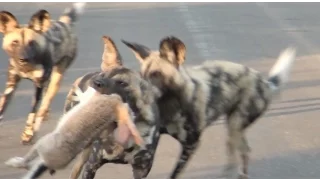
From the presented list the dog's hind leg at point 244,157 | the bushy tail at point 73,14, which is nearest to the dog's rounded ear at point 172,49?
the dog's hind leg at point 244,157

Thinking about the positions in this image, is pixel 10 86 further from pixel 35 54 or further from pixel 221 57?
pixel 221 57

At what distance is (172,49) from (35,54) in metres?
1.97

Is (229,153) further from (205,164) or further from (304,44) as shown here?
(304,44)

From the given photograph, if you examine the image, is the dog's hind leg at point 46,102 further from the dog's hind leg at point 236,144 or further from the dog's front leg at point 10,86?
the dog's hind leg at point 236,144

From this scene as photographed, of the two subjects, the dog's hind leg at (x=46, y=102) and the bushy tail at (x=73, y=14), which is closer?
the dog's hind leg at (x=46, y=102)

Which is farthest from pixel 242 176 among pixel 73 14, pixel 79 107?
pixel 73 14

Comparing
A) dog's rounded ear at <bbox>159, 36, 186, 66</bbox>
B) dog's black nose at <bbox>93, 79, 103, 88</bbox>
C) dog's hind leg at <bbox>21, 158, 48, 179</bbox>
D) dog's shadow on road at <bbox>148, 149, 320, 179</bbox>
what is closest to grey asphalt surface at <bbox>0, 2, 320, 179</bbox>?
dog's shadow on road at <bbox>148, 149, 320, 179</bbox>

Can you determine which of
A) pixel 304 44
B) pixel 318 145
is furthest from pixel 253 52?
pixel 318 145

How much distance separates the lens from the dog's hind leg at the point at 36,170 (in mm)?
3864

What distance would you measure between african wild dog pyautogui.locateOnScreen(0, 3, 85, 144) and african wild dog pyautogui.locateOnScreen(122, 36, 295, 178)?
169cm

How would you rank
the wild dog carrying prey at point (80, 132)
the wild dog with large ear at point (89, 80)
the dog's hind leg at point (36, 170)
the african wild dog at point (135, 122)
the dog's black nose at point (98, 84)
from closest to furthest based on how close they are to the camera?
the dog's hind leg at point (36, 170)
the wild dog carrying prey at point (80, 132)
the dog's black nose at point (98, 84)
the african wild dog at point (135, 122)
the wild dog with large ear at point (89, 80)

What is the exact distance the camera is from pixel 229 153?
251 inches

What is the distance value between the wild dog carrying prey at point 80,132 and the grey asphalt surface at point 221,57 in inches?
4.8

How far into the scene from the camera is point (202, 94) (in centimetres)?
556
